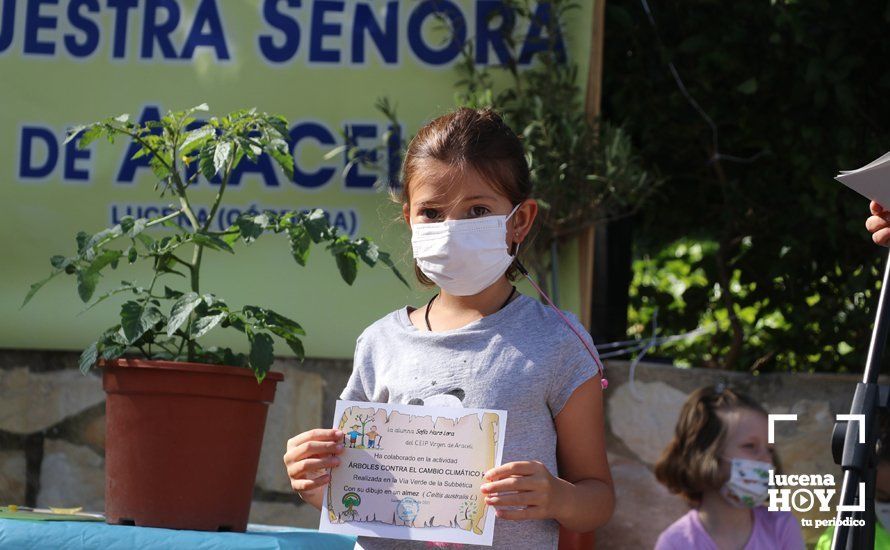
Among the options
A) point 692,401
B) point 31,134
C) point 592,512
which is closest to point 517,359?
point 592,512

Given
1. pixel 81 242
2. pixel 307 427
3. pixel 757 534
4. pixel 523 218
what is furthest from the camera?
pixel 307 427

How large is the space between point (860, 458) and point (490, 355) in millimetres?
597

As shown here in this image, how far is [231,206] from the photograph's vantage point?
3.46 metres

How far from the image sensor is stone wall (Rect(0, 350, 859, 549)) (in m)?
3.40

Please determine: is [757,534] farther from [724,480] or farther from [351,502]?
[351,502]

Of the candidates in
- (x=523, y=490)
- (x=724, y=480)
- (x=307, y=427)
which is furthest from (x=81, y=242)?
(x=724, y=480)

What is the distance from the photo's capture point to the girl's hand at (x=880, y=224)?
202 cm

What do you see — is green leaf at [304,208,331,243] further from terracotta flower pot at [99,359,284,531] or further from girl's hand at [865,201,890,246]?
girl's hand at [865,201,890,246]

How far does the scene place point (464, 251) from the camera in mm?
1856

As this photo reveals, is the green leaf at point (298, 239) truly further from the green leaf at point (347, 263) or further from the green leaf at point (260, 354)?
the green leaf at point (260, 354)

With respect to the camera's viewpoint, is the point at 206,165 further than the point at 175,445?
Yes

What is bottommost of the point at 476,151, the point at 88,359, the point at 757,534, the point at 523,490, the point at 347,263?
the point at 757,534

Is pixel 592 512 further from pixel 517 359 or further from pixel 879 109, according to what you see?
pixel 879 109

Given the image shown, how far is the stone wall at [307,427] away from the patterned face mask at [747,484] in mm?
141
